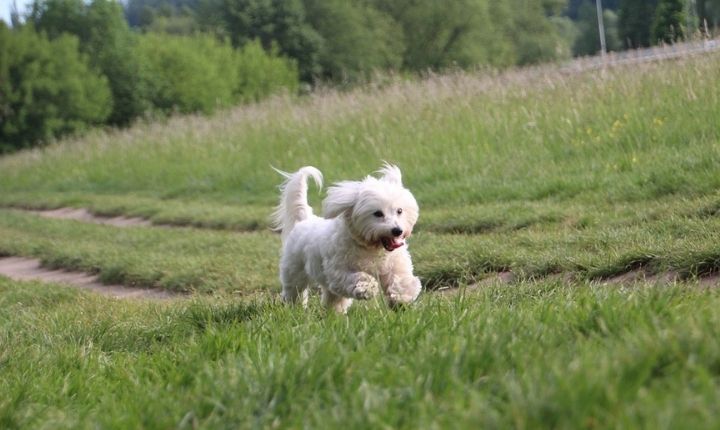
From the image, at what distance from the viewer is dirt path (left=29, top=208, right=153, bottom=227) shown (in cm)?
1411

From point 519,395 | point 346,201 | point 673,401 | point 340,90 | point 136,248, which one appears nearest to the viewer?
point 673,401

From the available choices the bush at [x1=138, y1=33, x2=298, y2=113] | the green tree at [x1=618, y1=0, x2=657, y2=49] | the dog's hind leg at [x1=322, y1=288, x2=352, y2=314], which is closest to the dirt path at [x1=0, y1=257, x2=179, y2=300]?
the dog's hind leg at [x1=322, y1=288, x2=352, y2=314]

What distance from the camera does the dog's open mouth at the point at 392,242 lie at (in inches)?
222

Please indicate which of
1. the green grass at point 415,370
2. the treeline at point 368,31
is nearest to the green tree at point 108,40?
the treeline at point 368,31

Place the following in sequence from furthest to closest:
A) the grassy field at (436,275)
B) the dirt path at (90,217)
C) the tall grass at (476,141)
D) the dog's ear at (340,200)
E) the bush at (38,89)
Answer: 1. the bush at (38,89)
2. the dirt path at (90,217)
3. the tall grass at (476,141)
4. the dog's ear at (340,200)
5. the grassy field at (436,275)

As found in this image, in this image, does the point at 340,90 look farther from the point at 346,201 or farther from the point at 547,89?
the point at 346,201

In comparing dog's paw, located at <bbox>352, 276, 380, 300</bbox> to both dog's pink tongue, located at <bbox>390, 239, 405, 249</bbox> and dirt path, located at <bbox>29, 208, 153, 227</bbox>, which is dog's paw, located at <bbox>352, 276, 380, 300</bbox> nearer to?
dog's pink tongue, located at <bbox>390, 239, 405, 249</bbox>

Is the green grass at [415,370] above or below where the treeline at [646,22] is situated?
above

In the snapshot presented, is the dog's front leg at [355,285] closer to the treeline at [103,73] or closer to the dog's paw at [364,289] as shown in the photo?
the dog's paw at [364,289]

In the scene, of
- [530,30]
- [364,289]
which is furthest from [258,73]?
[364,289]

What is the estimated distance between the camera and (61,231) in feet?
43.3

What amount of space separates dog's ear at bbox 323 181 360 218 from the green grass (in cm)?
85

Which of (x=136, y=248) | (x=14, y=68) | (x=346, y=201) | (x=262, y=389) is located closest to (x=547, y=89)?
(x=136, y=248)

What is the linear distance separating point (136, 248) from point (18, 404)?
7.12 m
